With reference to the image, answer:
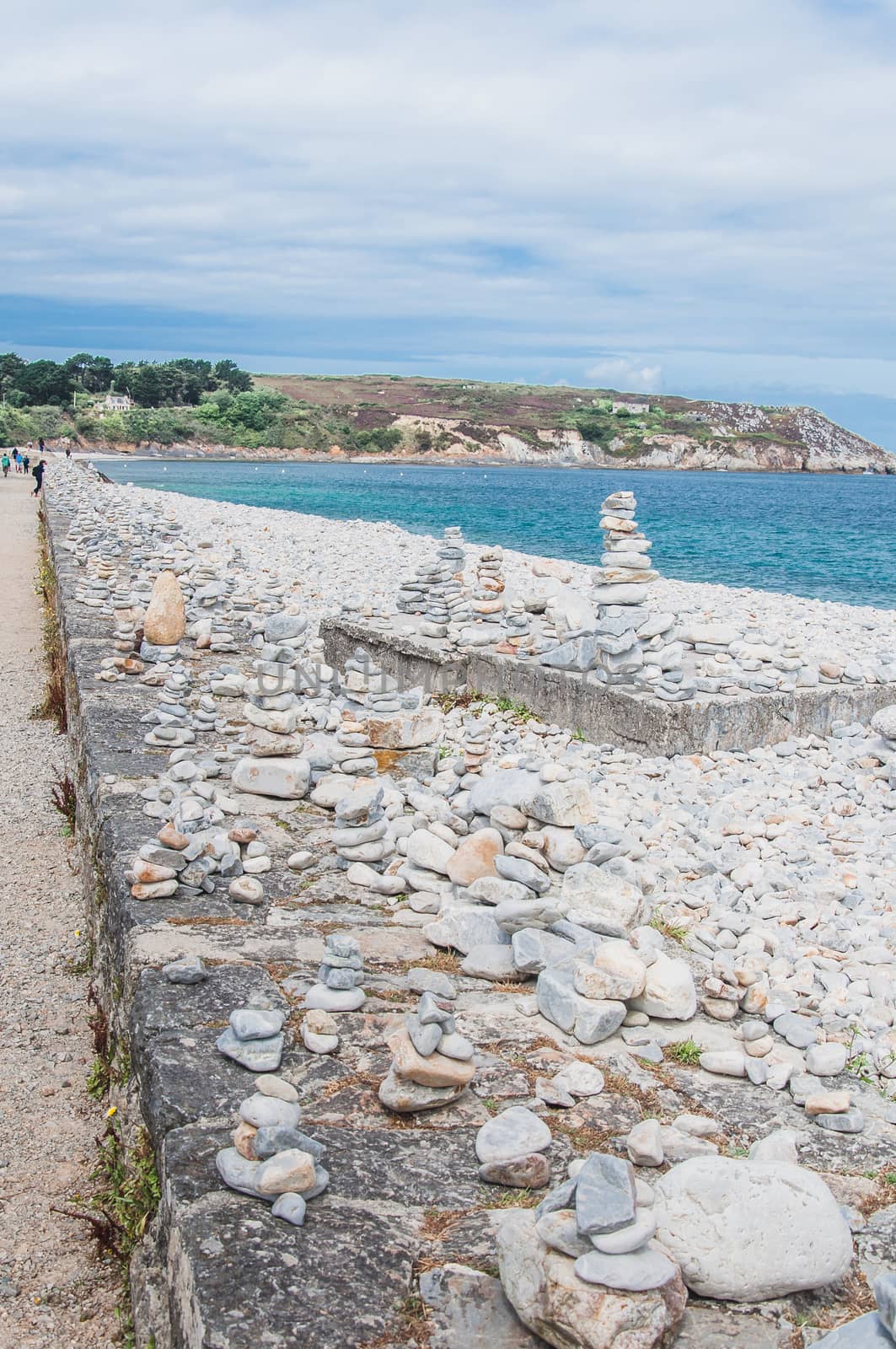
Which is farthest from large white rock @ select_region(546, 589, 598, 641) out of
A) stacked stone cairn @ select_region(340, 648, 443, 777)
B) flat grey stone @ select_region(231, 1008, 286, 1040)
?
flat grey stone @ select_region(231, 1008, 286, 1040)

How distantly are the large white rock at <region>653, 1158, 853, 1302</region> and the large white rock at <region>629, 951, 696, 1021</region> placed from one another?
44.7 inches

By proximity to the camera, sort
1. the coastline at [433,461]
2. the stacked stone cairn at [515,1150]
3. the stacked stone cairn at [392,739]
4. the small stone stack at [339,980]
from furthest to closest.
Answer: the coastline at [433,461] < the stacked stone cairn at [392,739] < the small stone stack at [339,980] < the stacked stone cairn at [515,1150]

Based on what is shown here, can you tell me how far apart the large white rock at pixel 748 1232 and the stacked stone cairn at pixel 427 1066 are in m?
0.59

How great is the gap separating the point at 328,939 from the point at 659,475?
133910 millimetres

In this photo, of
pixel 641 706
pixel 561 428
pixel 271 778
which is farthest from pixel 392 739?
pixel 561 428

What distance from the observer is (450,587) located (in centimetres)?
1028

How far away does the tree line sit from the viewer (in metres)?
101

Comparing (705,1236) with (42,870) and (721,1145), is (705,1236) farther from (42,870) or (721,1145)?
(42,870)

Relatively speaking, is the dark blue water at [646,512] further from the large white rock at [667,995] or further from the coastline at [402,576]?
the large white rock at [667,995]

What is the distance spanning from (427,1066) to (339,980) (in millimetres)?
549

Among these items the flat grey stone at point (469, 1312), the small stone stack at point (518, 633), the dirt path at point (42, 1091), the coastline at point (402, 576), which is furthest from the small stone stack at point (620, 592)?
the flat grey stone at point (469, 1312)

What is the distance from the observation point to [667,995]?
3342mm

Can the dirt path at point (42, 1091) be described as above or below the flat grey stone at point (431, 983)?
below

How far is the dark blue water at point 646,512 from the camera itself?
3156cm
